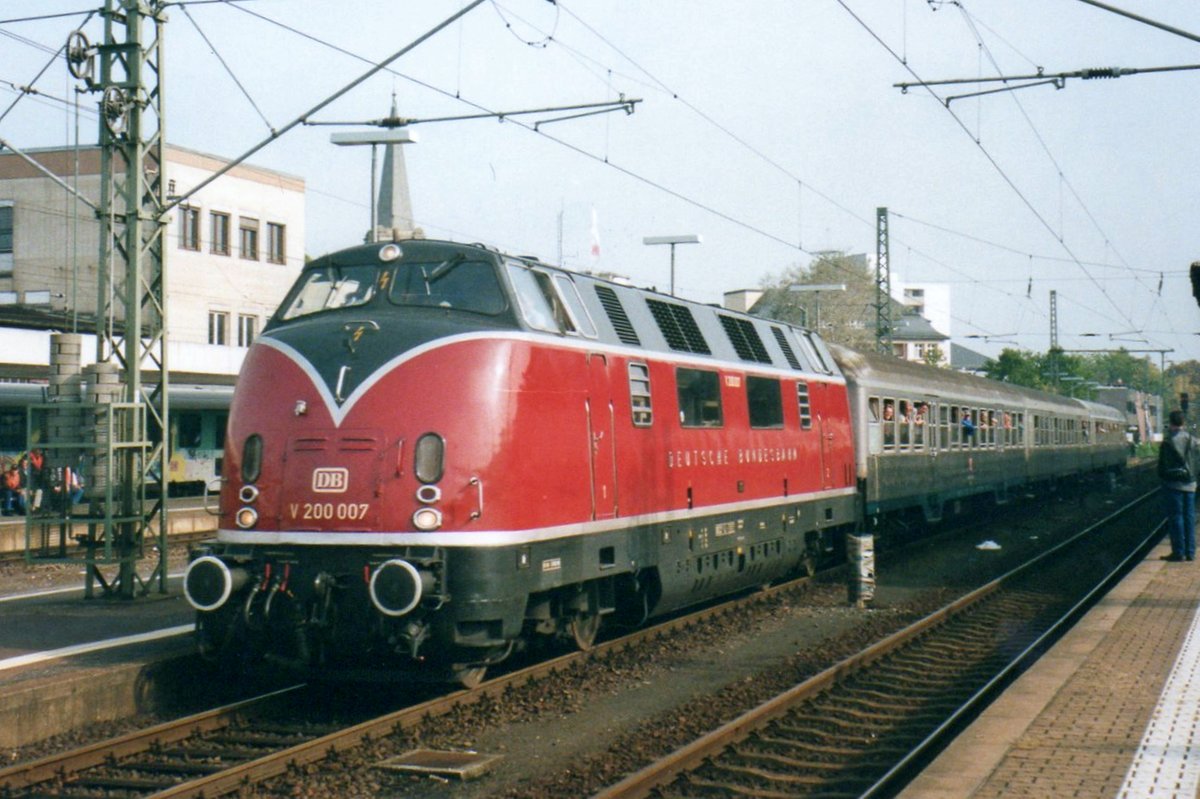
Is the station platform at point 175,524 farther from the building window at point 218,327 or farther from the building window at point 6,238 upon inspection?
the building window at point 6,238

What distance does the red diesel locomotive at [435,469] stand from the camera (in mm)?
9906

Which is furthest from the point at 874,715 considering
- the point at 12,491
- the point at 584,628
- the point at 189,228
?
the point at 189,228

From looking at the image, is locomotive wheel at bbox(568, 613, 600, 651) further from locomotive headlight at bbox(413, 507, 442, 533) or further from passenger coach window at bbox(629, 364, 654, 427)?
locomotive headlight at bbox(413, 507, 442, 533)

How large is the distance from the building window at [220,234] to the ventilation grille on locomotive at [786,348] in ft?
107

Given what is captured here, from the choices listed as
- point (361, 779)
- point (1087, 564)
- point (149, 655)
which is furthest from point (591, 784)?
point (1087, 564)

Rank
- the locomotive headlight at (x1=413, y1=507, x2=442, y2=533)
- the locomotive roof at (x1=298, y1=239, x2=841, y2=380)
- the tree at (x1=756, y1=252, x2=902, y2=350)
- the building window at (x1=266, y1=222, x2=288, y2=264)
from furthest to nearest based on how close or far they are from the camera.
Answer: the tree at (x1=756, y1=252, x2=902, y2=350) → the building window at (x1=266, y1=222, x2=288, y2=264) → the locomotive roof at (x1=298, y1=239, x2=841, y2=380) → the locomotive headlight at (x1=413, y1=507, x2=442, y2=533)

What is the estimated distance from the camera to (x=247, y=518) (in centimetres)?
1041

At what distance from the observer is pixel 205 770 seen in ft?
28.5

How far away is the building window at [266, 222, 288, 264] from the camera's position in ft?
160

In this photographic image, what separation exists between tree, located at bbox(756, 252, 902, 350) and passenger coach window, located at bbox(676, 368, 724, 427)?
63603mm

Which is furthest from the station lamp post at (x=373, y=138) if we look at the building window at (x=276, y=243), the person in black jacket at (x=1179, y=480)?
the building window at (x=276, y=243)

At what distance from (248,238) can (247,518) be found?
3929cm

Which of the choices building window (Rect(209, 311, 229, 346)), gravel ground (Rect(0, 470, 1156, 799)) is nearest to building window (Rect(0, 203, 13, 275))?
building window (Rect(209, 311, 229, 346))

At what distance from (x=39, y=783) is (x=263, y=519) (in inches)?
102
